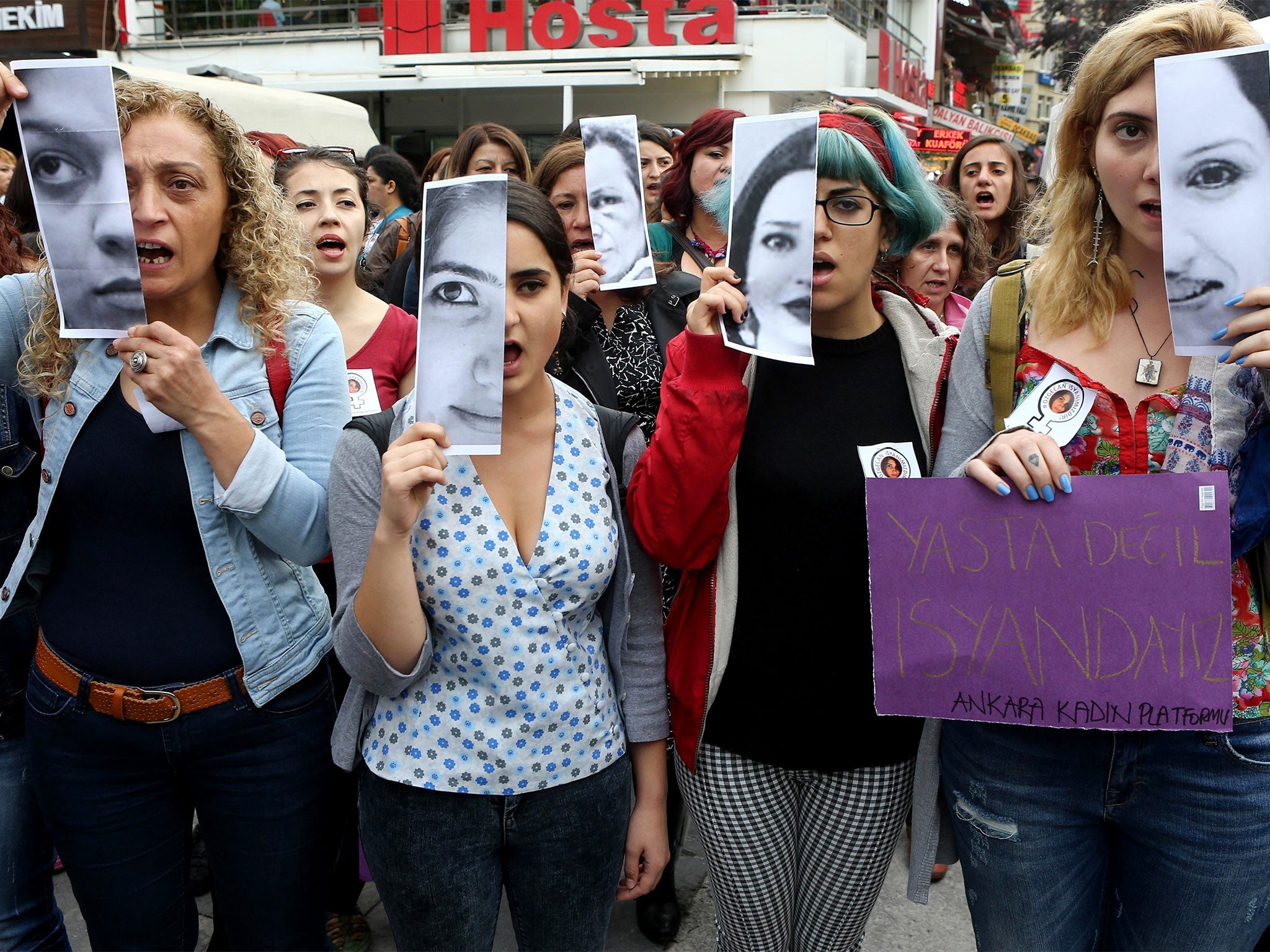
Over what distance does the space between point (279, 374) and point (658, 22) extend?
58.8ft

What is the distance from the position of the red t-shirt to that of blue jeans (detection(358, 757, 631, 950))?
55.9 inches

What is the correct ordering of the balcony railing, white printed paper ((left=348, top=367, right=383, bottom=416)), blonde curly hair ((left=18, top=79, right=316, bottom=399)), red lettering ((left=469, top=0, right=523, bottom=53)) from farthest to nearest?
the balcony railing
red lettering ((left=469, top=0, right=523, bottom=53))
white printed paper ((left=348, top=367, right=383, bottom=416))
blonde curly hair ((left=18, top=79, right=316, bottom=399))

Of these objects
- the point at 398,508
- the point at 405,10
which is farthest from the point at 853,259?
the point at 405,10

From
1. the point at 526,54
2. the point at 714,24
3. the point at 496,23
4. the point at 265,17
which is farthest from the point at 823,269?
the point at 265,17

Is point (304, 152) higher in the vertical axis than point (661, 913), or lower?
higher

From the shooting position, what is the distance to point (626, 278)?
3.08 metres

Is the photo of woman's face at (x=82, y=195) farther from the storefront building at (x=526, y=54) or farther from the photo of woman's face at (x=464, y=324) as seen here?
the storefront building at (x=526, y=54)

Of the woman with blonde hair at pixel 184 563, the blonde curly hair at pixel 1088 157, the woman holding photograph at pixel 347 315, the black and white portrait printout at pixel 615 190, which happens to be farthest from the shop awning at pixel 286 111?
the blonde curly hair at pixel 1088 157

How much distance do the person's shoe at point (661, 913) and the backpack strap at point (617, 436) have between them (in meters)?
1.68

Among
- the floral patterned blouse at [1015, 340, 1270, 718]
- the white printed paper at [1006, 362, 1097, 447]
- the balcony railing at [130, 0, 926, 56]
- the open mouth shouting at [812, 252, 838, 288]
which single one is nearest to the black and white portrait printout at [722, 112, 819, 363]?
the open mouth shouting at [812, 252, 838, 288]

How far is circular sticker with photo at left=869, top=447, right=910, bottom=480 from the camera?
1.94 metres

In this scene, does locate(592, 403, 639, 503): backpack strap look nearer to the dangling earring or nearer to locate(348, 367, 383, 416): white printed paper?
the dangling earring

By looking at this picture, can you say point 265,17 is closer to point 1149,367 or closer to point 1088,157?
point 1088,157

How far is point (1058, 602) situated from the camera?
1.68 meters
